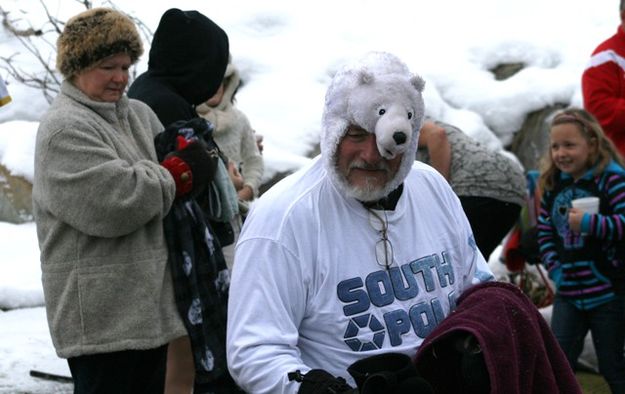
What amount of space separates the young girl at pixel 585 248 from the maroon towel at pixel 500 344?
2654 mm

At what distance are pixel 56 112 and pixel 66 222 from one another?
39 cm

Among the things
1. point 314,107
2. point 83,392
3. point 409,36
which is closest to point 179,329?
point 83,392

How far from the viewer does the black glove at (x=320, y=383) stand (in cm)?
246

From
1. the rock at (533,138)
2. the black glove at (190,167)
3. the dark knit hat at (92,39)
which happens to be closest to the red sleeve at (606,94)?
the rock at (533,138)

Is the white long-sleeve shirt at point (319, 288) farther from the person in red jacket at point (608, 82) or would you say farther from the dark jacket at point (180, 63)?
the person in red jacket at point (608, 82)

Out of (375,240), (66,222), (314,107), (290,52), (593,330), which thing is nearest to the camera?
(375,240)

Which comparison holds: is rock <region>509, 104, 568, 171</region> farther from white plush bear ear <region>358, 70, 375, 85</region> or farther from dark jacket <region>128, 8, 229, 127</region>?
white plush bear ear <region>358, 70, 375, 85</region>

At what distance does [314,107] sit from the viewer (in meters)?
8.79

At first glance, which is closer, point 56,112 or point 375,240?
point 375,240

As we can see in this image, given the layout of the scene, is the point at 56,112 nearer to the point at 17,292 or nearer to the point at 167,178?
the point at 167,178

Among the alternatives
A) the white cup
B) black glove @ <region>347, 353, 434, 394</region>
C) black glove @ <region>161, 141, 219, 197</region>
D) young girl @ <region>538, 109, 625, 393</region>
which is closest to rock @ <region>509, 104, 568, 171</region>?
young girl @ <region>538, 109, 625, 393</region>

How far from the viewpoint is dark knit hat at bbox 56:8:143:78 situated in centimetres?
402

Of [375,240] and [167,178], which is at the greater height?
[375,240]

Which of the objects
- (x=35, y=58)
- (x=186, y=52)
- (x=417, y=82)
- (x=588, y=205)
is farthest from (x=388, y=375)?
(x=35, y=58)
